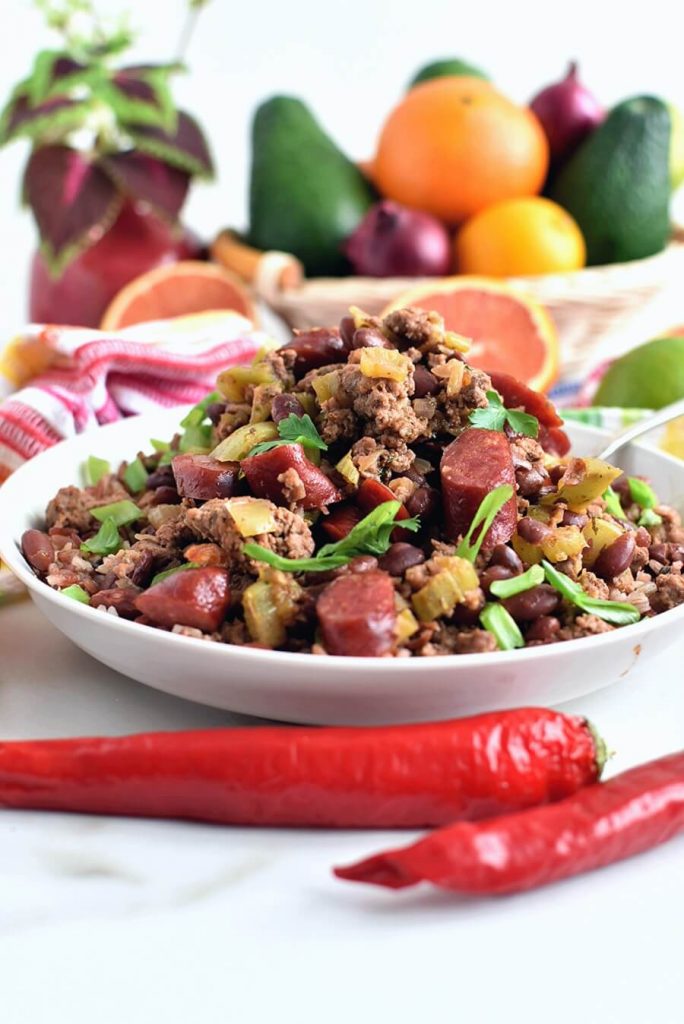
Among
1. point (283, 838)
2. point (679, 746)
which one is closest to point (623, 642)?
point (679, 746)

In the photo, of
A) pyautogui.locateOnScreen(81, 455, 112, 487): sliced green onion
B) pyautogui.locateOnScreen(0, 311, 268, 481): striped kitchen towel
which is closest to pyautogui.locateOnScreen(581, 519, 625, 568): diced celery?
pyautogui.locateOnScreen(81, 455, 112, 487): sliced green onion

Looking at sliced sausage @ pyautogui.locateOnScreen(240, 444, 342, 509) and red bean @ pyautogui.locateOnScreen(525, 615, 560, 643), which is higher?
sliced sausage @ pyautogui.locateOnScreen(240, 444, 342, 509)

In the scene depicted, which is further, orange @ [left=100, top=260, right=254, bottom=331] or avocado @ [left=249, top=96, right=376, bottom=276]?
avocado @ [left=249, top=96, right=376, bottom=276]

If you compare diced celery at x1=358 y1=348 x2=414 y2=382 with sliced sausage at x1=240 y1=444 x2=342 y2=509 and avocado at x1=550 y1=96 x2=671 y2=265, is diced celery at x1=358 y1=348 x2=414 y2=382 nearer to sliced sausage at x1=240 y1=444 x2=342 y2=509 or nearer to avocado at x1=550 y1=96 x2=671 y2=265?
sliced sausage at x1=240 y1=444 x2=342 y2=509

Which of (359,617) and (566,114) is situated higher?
(566,114)

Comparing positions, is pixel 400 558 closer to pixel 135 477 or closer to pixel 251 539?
pixel 251 539

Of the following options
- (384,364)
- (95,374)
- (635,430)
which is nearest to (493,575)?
(384,364)
